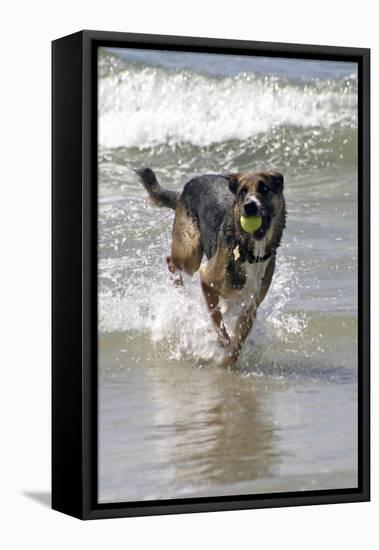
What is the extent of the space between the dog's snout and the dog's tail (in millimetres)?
425

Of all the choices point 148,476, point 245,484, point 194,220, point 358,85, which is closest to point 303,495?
point 245,484

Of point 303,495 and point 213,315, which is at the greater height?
point 213,315

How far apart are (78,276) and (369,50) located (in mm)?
2337

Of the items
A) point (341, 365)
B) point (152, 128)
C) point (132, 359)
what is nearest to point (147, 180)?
point (152, 128)

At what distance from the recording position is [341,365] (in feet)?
34.9

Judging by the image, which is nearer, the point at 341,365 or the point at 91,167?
the point at 91,167

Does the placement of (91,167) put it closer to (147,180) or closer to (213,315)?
(147,180)

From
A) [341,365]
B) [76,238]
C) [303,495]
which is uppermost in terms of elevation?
[76,238]

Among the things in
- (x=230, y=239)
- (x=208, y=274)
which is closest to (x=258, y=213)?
(x=230, y=239)

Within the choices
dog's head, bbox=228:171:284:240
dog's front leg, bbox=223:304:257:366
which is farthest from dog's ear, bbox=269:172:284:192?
dog's front leg, bbox=223:304:257:366

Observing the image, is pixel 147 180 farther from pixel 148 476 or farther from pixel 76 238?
pixel 148 476

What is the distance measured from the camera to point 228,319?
10.4 metres

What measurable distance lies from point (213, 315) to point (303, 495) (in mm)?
1179

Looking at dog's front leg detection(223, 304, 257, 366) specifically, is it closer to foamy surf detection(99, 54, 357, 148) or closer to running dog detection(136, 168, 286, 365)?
running dog detection(136, 168, 286, 365)
